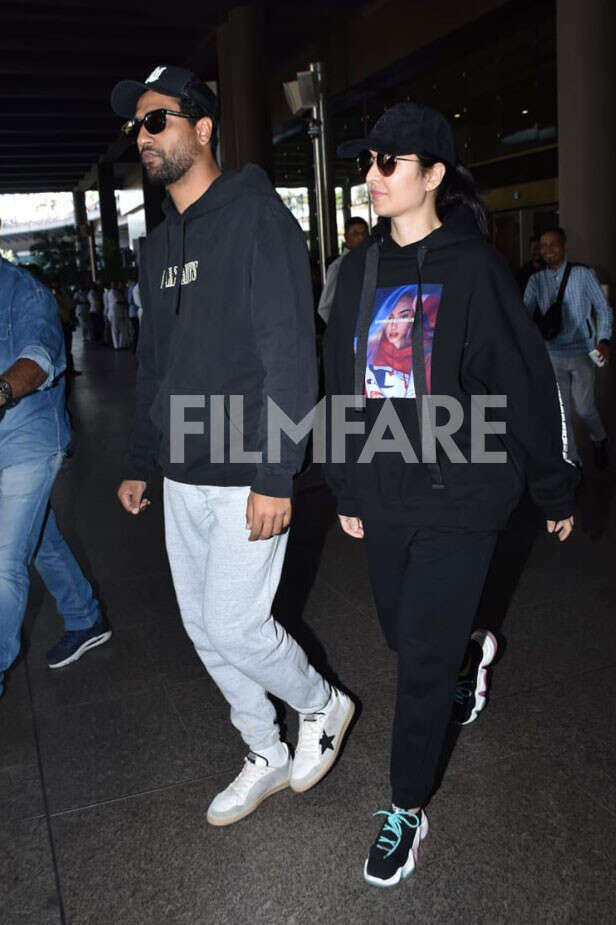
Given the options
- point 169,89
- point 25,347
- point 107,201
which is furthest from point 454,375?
point 107,201

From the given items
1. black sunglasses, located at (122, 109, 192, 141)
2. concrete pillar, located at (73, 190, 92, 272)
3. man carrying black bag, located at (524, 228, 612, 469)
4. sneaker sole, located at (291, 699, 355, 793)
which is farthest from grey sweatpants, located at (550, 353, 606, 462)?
concrete pillar, located at (73, 190, 92, 272)

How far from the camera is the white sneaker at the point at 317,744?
9.82 ft

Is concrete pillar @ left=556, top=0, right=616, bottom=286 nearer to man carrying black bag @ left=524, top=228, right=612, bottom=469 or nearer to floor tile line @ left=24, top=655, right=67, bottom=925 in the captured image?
man carrying black bag @ left=524, top=228, right=612, bottom=469

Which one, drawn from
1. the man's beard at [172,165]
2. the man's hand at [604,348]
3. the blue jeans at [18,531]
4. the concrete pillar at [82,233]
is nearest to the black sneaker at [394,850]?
the blue jeans at [18,531]

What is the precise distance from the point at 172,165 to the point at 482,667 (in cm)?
208

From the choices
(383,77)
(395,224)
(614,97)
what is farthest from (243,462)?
(383,77)

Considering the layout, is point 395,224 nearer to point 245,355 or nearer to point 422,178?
point 422,178

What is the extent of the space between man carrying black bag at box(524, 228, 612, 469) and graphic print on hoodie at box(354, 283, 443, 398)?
4713mm

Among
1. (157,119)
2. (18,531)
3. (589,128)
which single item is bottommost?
(18,531)

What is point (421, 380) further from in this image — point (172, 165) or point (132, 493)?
point (132, 493)

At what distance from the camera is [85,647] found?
14.0 feet

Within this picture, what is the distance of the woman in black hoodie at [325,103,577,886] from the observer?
2.49 meters

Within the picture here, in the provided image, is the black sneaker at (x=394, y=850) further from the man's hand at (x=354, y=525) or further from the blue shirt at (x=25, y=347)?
the blue shirt at (x=25, y=347)

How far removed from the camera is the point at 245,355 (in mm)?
2631
